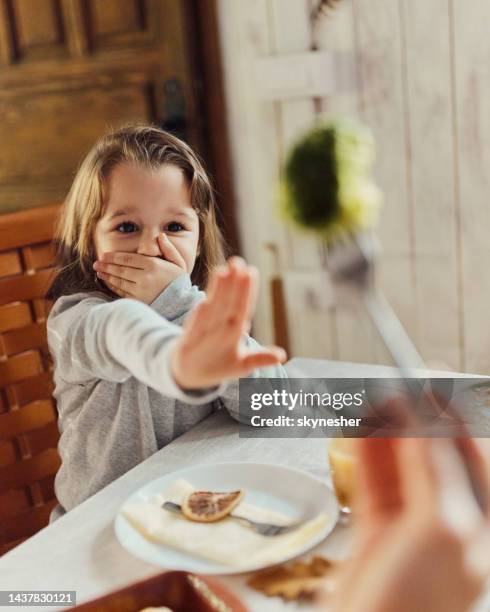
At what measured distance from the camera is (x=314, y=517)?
1.80 ft

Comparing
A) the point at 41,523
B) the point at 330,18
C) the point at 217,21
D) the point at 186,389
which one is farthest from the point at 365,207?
the point at 217,21

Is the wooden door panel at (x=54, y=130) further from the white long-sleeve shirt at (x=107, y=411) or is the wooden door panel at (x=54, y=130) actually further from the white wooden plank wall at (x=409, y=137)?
the white long-sleeve shirt at (x=107, y=411)

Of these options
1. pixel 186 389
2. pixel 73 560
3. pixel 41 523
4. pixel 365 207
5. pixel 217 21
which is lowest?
pixel 41 523

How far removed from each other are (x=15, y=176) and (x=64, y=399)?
0.77 metres

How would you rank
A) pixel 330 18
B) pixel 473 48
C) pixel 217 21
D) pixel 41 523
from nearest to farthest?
pixel 41 523
pixel 473 48
pixel 330 18
pixel 217 21

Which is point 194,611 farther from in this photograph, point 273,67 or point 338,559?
point 273,67

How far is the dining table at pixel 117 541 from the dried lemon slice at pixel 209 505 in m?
0.06

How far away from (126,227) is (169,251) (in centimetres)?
5

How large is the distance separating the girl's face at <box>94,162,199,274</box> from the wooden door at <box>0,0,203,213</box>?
741mm

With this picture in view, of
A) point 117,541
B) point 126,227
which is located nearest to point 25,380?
point 126,227

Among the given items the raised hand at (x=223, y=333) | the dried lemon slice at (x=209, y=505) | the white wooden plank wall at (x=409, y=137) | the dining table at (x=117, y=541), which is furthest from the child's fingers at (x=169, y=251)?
the white wooden plank wall at (x=409, y=137)

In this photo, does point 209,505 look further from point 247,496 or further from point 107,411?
point 107,411

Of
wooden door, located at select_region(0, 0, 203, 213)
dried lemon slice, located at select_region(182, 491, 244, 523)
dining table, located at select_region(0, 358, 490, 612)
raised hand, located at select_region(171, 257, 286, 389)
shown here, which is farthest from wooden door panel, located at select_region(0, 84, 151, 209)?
raised hand, located at select_region(171, 257, 286, 389)

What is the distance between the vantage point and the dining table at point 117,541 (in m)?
0.50
